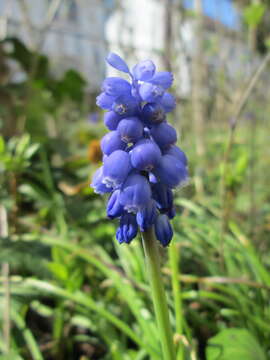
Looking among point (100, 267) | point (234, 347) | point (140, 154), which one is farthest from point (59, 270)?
point (140, 154)

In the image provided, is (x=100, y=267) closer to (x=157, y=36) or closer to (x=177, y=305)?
(x=177, y=305)

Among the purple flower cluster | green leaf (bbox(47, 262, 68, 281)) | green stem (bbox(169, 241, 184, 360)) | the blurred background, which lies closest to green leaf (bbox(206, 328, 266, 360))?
the blurred background

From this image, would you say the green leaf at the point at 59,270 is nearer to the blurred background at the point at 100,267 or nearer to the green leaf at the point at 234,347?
the blurred background at the point at 100,267

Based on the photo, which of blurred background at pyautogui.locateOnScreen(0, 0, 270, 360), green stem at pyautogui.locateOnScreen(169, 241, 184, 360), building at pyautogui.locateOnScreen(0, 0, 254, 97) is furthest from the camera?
building at pyautogui.locateOnScreen(0, 0, 254, 97)

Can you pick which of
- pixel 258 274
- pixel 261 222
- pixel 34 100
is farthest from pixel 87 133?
pixel 258 274

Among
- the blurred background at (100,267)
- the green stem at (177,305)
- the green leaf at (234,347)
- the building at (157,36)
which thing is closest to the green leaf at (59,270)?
the blurred background at (100,267)

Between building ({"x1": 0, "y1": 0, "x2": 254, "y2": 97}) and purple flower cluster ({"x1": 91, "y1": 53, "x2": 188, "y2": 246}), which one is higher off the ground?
building ({"x1": 0, "y1": 0, "x2": 254, "y2": 97})

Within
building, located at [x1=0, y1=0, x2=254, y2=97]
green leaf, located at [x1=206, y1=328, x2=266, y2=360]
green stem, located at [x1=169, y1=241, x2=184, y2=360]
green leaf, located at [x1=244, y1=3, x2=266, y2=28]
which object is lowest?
green leaf, located at [x1=206, y1=328, x2=266, y2=360]

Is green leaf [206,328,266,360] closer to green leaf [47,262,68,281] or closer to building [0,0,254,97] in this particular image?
green leaf [47,262,68,281]
